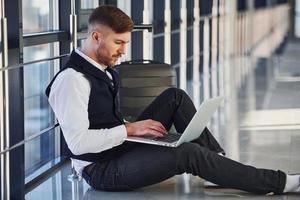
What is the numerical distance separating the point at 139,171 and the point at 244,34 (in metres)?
11.8

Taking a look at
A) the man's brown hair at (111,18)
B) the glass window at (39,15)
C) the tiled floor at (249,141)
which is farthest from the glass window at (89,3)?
the man's brown hair at (111,18)

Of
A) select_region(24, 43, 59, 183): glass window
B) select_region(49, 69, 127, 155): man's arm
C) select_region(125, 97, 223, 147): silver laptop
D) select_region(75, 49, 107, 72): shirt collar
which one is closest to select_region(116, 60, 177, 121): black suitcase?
select_region(24, 43, 59, 183): glass window

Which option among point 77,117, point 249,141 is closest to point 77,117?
point 77,117

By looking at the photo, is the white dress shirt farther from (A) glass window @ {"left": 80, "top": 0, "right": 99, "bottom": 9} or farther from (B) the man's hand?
(A) glass window @ {"left": 80, "top": 0, "right": 99, "bottom": 9}

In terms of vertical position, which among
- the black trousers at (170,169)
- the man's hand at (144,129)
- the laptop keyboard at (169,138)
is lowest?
the black trousers at (170,169)

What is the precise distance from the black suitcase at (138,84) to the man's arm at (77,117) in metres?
1.23

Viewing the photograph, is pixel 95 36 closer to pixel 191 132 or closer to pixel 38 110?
pixel 191 132

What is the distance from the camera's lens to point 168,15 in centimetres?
755

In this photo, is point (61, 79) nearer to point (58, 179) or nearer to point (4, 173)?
point (4, 173)

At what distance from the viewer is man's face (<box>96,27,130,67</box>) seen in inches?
133

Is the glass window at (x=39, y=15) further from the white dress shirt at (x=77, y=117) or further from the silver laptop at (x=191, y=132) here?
the silver laptop at (x=191, y=132)

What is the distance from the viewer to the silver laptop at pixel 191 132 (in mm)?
3398

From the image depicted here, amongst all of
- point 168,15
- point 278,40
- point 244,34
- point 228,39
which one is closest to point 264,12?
point 278,40

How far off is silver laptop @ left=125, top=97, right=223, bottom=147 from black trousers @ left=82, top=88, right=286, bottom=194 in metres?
0.04
